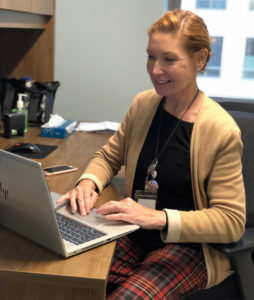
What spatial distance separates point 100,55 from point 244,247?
1762mm

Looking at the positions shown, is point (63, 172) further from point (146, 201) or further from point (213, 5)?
point (213, 5)

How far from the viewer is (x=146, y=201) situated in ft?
4.73

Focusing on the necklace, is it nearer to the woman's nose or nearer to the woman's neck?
the woman's neck

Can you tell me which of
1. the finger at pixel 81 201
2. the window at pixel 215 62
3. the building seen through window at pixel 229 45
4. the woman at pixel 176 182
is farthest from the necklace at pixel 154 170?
the window at pixel 215 62

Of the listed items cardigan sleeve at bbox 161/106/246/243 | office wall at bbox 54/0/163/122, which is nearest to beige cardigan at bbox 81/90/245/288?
cardigan sleeve at bbox 161/106/246/243

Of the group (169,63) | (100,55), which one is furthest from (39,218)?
(100,55)

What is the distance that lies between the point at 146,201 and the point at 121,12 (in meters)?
1.58

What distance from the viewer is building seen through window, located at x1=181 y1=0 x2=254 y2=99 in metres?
3.08

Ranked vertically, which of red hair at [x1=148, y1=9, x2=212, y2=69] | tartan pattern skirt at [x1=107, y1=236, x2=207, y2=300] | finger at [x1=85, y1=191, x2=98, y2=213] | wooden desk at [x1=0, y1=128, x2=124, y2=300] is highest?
red hair at [x1=148, y1=9, x2=212, y2=69]

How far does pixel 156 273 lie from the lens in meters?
1.31

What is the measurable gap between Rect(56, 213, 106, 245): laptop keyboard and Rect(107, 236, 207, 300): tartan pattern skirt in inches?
7.4

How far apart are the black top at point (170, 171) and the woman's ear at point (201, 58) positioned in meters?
0.18

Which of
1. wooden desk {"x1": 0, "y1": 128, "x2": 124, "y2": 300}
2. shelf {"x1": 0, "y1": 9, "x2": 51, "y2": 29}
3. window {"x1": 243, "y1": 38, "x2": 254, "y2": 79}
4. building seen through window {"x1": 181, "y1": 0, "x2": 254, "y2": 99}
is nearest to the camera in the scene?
wooden desk {"x1": 0, "y1": 128, "x2": 124, "y2": 300}

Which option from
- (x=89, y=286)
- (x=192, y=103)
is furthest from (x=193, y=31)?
(x=89, y=286)
